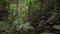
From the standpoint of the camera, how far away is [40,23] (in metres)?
3.58

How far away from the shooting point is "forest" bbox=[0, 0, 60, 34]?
3379 mm

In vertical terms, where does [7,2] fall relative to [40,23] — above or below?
above

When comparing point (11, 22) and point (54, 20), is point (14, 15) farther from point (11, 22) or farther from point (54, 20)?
point (54, 20)

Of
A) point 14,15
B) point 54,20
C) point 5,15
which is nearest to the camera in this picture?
point 54,20

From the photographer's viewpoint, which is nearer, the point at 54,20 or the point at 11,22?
the point at 54,20

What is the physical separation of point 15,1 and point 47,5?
39.5 inches

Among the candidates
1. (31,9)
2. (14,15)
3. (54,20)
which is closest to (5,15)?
(14,15)

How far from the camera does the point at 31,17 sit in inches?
148

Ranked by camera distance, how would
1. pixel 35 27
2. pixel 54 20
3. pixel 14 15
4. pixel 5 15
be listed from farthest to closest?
pixel 5 15 → pixel 14 15 → pixel 35 27 → pixel 54 20

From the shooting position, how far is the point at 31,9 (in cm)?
379

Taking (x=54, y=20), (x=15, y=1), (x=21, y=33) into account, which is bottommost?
(x=21, y=33)

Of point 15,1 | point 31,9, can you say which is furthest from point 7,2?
point 31,9

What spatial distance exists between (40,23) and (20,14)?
608mm

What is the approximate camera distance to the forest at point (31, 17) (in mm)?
3379
